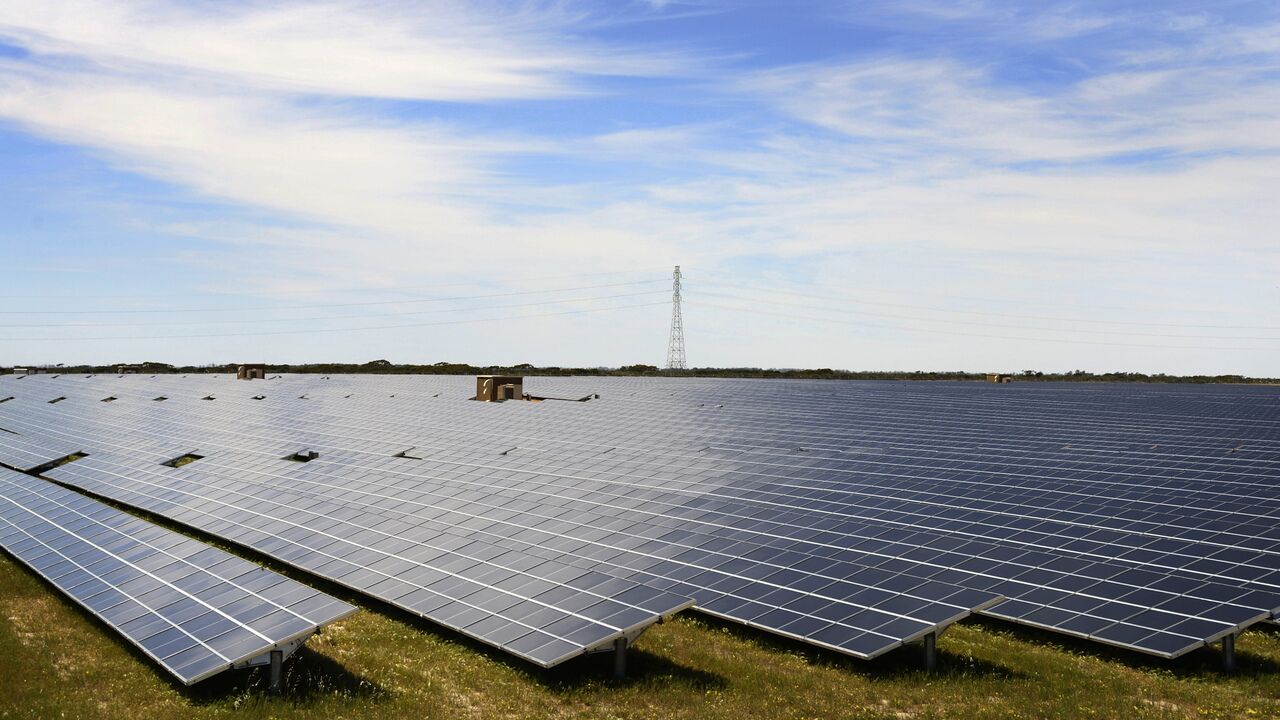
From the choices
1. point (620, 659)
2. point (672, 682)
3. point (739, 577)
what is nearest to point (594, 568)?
point (739, 577)

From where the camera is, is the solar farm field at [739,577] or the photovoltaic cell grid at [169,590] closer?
the photovoltaic cell grid at [169,590]

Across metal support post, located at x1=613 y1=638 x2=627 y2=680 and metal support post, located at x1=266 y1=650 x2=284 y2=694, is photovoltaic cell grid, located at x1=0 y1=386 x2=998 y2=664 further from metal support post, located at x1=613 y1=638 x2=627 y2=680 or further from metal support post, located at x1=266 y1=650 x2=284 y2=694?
metal support post, located at x1=266 y1=650 x2=284 y2=694

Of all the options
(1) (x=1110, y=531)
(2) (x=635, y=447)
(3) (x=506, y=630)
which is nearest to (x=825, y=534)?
(1) (x=1110, y=531)

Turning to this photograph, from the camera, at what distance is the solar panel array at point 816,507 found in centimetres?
2095

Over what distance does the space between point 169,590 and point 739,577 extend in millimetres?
13371

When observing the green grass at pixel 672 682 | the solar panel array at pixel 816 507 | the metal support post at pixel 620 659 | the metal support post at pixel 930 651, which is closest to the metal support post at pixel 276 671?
the green grass at pixel 672 682

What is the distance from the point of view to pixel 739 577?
75.6 feet

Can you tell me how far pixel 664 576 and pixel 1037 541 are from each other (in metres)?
10.2

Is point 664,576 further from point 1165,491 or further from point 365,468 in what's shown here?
point 365,468

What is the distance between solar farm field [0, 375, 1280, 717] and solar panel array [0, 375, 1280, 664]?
12 centimetres

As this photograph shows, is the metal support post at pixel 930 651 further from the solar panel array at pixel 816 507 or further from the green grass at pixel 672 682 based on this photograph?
the solar panel array at pixel 816 507

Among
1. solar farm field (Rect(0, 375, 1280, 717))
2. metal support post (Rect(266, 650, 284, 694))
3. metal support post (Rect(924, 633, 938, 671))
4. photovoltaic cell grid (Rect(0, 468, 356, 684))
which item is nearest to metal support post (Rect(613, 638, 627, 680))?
solar farm field (Rect(0, 375, 1280, 717))

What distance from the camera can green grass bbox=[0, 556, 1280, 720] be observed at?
17375 mm

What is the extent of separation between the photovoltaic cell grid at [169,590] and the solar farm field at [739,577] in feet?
2.28
